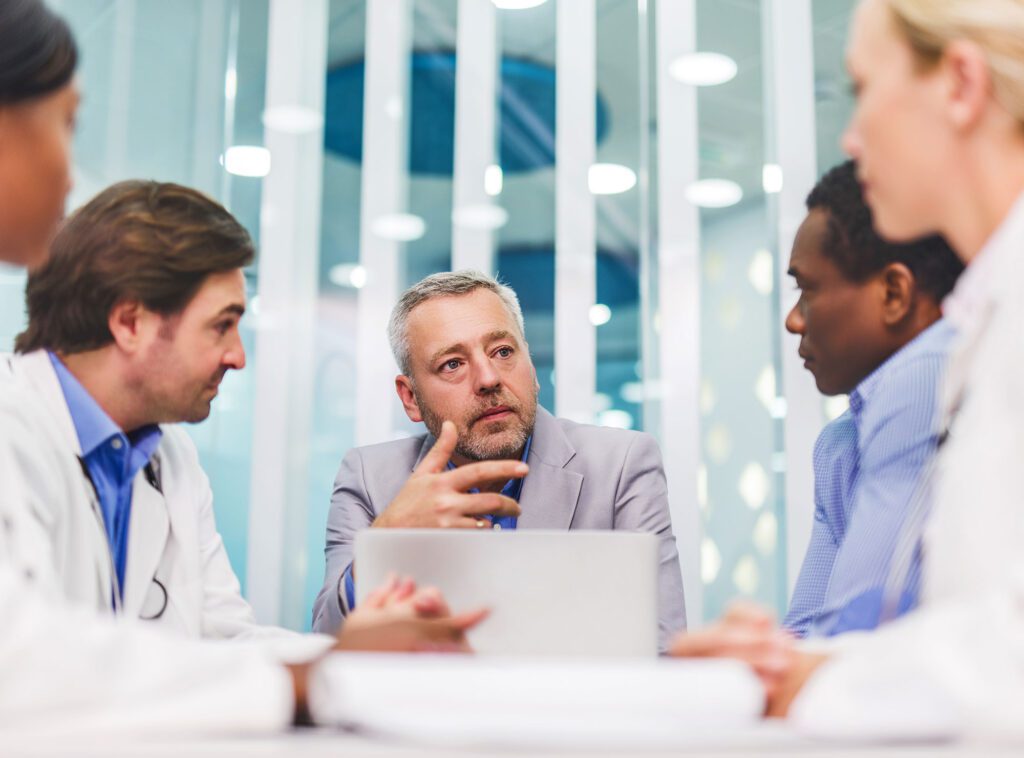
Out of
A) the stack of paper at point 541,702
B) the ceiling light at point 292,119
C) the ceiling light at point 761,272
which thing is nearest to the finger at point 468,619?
the stack of paper at point 541,702

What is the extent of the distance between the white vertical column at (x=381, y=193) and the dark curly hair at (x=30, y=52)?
4.52 ft

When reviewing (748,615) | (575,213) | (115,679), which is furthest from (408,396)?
(115,679)

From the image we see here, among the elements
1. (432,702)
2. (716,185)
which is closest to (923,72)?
(432,702)

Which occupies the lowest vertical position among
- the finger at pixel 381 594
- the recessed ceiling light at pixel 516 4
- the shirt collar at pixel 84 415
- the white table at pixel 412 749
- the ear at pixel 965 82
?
the white table at pixel 412 749

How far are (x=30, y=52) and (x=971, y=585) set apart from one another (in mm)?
1125

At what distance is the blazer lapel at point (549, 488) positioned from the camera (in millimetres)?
1951

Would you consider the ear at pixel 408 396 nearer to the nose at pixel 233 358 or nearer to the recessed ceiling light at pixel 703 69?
the nose at pixel 233 358

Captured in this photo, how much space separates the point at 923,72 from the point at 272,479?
6.50 feet

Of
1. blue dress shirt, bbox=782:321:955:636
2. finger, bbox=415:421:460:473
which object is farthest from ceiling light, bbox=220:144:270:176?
blue dress shirt, bbox=782:321:955:636

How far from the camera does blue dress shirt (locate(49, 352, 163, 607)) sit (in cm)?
149

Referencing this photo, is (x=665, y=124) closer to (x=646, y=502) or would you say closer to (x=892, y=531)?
(x=646, y=502)

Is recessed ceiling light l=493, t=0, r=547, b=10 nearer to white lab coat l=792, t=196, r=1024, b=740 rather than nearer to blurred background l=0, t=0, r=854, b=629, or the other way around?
blurred background l=0, t=0, r=854, b=629

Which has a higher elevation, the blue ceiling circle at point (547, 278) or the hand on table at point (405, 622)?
the blue ceiling circle at point (547, 278)

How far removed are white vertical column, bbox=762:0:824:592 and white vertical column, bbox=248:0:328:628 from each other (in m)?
1.21
